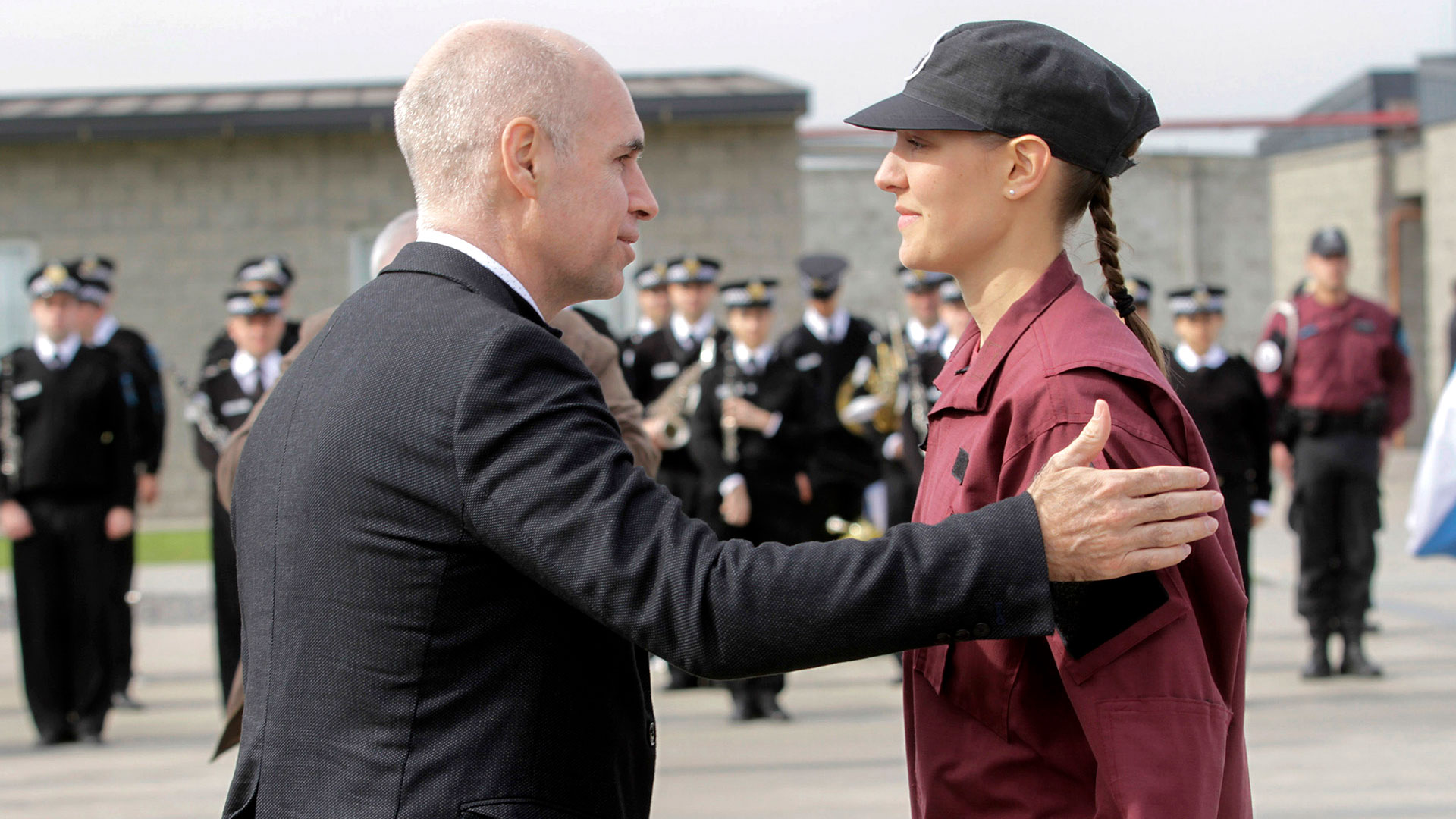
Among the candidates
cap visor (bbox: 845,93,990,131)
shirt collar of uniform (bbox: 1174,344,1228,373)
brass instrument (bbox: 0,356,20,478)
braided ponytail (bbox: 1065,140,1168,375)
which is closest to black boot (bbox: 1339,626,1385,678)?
shirt collar of uniform (bbox: 1174,344,1228,373)

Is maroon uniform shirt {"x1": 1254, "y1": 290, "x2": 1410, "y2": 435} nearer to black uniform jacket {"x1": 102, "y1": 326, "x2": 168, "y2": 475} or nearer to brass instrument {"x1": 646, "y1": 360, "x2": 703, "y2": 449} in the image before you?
brass instrument {"x1": 646, "y1": 360, "x2": 703, "y2": 449}

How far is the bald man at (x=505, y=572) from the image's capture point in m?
1.46

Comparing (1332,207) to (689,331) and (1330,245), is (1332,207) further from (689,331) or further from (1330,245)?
(689,331)

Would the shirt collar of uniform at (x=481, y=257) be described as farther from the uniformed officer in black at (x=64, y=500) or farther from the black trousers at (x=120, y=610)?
the black trousers at (x=120, y=610)

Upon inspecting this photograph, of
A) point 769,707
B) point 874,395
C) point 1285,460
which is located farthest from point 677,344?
point 1285,460

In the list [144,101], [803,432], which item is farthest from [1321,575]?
[144,101]

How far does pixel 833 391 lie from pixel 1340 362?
2741 mm

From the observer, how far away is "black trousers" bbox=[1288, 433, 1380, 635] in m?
7.23

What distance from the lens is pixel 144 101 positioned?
15.1 m

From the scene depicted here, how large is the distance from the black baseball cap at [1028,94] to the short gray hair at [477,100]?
1.37 ft

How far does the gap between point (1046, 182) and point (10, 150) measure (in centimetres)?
1500

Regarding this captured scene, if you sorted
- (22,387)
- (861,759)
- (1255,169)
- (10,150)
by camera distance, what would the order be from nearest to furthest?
(861,759)
(22,387)
(10,150)
(1255,169)

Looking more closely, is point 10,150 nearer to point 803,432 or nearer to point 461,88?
point 803,432

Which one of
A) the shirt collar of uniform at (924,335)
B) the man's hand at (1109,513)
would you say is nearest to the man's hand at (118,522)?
the shirt collar of uniform at (924,335)
